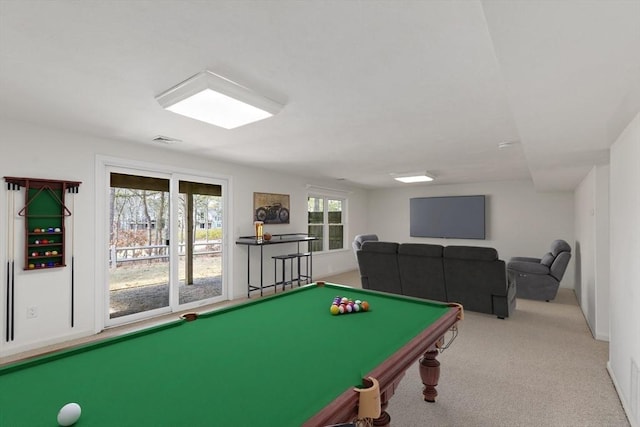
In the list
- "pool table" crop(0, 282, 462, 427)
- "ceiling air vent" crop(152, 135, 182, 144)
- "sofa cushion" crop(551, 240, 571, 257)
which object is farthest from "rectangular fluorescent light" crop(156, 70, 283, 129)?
"sofa cushion" crop(551, 240, 571, 257)

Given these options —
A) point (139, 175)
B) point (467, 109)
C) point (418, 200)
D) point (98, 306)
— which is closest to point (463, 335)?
point (467, 109)

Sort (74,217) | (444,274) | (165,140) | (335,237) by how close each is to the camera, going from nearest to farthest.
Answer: (74,217), (165,140), (444,274), (335,237)

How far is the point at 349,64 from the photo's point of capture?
187cm

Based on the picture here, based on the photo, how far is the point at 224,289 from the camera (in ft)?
16.5

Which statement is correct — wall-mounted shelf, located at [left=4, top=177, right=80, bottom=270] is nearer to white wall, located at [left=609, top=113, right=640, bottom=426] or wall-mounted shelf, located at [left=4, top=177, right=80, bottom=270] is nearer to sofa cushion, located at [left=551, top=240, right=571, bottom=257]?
white wall, located at [left=609, top=113, right=640, bottom=426]

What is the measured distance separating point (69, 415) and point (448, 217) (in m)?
7.70

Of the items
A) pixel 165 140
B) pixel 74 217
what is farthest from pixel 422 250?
pixel 74 217

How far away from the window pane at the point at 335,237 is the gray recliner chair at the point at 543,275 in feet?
12.5

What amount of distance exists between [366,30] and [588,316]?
450 cm

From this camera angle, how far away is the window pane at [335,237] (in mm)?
7707

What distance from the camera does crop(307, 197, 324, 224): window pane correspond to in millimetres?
7121

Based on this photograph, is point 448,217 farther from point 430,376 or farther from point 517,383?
point 430,376

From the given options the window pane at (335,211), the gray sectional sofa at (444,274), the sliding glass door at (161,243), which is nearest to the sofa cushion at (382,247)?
the gray sectional sofa at (444,274)

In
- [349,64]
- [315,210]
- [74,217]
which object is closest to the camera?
[349,64]
